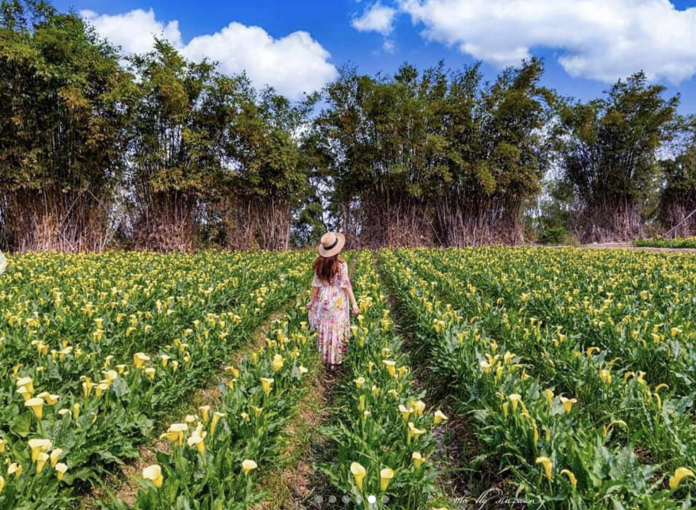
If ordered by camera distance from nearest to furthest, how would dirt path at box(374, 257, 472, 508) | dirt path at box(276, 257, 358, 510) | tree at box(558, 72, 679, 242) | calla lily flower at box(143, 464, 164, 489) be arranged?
calla lily flower at box(143, 464, 164, 489) < dirt path at box(276, 257, 358, 510) < dirt path at box(374, 257, 472, 508) < tree at box(558, 72, 679, 242)

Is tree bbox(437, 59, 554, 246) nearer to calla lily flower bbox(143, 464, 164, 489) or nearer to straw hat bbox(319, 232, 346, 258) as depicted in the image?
straw hat bbox(319, 232, 346, 258)

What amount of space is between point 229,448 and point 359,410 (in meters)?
0.98

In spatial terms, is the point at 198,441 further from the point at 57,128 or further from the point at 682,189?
the point at 682,189

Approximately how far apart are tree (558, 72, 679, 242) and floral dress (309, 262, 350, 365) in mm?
25173

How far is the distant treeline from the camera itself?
49.3ft

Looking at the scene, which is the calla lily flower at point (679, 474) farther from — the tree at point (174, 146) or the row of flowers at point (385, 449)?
the tree at point (174, 146)

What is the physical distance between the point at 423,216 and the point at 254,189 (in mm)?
9901

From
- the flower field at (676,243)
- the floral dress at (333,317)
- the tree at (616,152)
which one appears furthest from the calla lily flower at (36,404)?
the tree at (616,152)

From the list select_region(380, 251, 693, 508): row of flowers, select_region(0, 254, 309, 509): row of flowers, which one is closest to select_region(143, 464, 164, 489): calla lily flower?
select_region(0, 254, 309, 509): row of flowers

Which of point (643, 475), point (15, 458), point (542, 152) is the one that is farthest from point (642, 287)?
point (542, 152)

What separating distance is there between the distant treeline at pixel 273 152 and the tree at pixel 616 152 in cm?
9

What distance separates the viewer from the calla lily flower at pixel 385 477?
1.87 meters

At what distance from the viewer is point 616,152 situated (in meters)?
25.6

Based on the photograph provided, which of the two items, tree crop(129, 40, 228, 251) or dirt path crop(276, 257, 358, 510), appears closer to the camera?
dirt path crop(276, 257, 358, 510)
